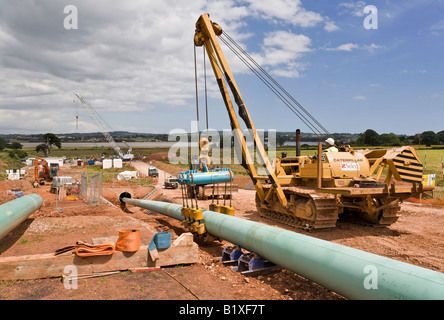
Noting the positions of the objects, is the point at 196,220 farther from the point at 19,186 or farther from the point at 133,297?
the point at 19,186

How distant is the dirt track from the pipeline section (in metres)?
0.63

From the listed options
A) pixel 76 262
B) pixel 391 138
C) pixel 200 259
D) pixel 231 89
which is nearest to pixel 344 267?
pixel 200 259

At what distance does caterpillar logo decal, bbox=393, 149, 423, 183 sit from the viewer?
10555mm

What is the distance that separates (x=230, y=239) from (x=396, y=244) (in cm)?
524

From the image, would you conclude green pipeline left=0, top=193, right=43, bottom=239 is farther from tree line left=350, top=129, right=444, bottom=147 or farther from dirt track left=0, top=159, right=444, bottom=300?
tree line left=350, top=129, right=444, bottom=147

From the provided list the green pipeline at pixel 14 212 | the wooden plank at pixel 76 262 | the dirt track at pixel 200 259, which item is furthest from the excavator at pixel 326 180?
the green pipeline at pixel 14 212

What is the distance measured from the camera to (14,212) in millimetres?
9453

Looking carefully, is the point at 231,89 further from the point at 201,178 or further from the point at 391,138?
the point at 391,138

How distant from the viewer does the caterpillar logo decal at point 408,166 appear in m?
10.6

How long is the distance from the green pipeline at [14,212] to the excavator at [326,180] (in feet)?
A: 25.4

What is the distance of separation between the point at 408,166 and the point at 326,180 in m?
2.58

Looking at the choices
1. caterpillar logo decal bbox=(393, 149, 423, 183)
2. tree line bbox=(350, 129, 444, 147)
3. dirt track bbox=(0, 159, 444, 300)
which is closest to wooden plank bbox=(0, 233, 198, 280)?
dirt track bbox=(0, 159, 444, 300)
